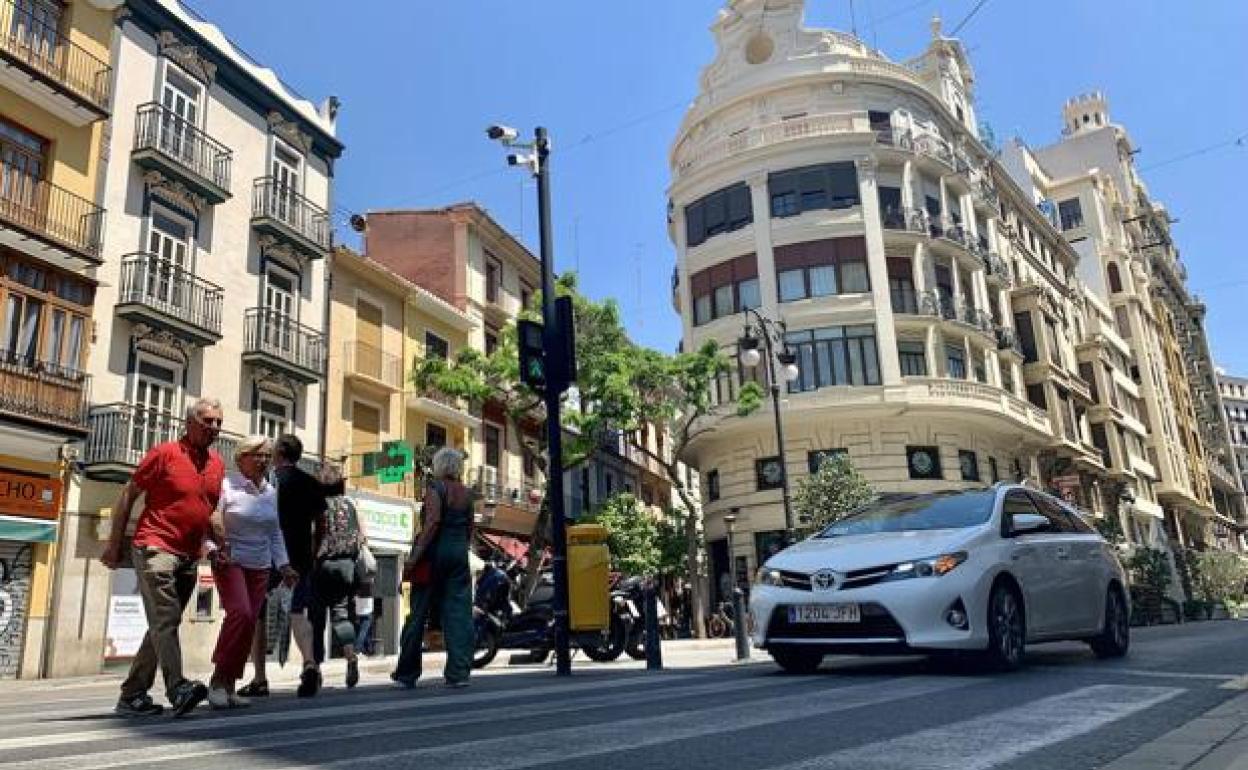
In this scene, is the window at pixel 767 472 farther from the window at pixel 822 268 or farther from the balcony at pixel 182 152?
the balcony at pixel 182 152

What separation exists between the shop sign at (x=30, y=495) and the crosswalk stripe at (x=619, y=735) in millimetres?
15515

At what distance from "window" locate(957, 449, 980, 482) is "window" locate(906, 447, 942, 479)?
1.13 meters

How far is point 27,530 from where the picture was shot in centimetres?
1617

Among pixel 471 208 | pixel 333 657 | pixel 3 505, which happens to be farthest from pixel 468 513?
pixel 471 208

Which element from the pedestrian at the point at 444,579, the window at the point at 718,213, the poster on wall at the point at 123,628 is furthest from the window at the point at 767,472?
the pedestrian at the point at 444,579

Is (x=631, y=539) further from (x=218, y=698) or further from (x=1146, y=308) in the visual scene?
(x=1146, y=308)

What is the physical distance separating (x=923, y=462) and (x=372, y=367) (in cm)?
1851

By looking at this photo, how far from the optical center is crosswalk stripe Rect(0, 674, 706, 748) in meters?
3.85

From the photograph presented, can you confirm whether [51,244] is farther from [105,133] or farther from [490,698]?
[490,698]

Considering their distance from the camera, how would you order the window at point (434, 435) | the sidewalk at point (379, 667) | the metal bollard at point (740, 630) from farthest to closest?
the window at point (434, 435) < the metal bollard at point (740, 630) < the sidewalk at point (379, 667)

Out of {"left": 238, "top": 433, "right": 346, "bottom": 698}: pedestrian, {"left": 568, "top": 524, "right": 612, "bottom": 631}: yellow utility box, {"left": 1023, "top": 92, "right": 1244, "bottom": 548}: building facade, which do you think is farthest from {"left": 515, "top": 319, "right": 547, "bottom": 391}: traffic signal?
{"left": 1023, "top": 92, "right": 1244, "bottom": 548}: building facade

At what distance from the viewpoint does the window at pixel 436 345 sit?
1133 inches

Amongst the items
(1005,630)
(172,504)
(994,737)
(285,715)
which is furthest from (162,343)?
(994,737)

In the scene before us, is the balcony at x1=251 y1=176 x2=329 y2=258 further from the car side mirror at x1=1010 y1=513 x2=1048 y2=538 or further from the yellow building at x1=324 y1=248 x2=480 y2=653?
the car side mirror at x1=1010 y1=513 x2=1048 y2=538
